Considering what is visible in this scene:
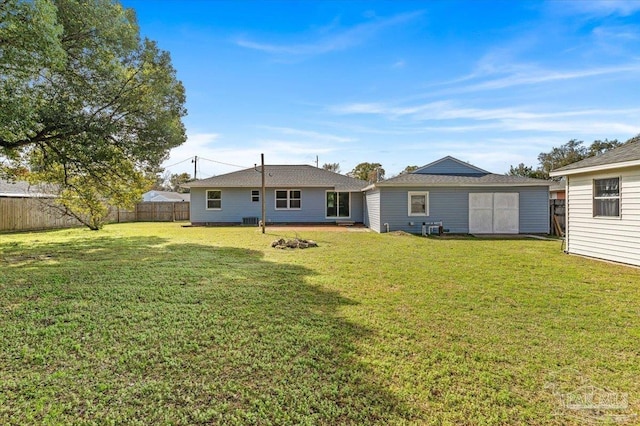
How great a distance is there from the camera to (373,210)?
1675 cm

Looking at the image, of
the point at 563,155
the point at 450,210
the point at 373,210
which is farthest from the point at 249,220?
the point at 563,155

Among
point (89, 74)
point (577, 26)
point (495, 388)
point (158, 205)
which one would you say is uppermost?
point (577, 26)

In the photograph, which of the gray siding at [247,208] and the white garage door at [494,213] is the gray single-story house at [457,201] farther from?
the gray siding at [247,208]

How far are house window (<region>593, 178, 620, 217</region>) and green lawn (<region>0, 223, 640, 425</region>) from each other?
199 cm

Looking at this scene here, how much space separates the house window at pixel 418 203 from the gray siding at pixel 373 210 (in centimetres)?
145

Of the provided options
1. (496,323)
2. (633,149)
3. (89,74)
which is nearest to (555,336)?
(496,323)

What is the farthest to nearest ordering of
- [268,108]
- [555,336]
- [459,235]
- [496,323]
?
[268,108] < [459,235] < [496,323] < [555,336]

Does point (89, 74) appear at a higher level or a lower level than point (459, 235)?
higher

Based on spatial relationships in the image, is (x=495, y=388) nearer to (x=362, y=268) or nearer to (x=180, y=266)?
(x=362, y=268)

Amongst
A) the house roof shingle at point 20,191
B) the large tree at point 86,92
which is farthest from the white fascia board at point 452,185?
the house roof shingle at point 20,191

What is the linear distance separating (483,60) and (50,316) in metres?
14.9

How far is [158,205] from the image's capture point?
25719 mm

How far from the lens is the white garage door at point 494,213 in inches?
583

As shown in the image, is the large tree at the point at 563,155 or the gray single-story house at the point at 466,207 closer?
the gray single-story house at the point at 466,207
